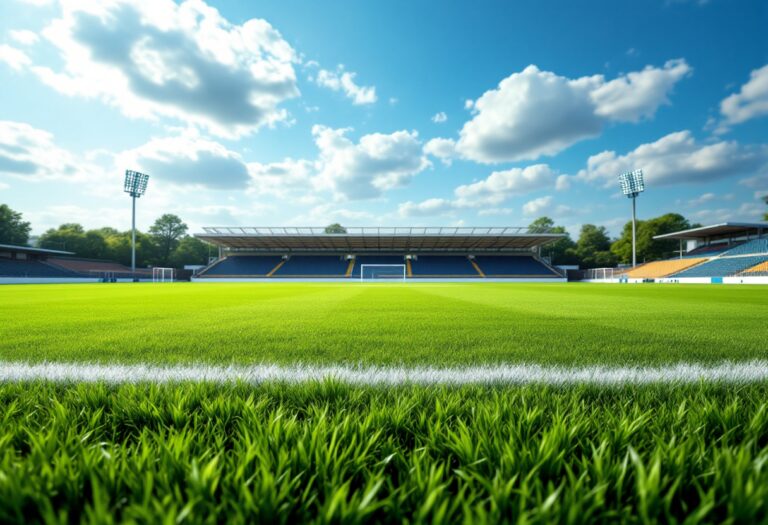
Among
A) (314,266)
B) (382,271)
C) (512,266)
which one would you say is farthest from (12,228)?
(512,266)

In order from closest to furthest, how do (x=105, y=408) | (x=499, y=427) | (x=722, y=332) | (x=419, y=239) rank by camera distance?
1. (x=499, y=427)
2. (x=105, y=408)
3. (x=722, y=332)
4. (x=419, y=239)

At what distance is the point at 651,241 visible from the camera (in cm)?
4912

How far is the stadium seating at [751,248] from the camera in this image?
92.0ft

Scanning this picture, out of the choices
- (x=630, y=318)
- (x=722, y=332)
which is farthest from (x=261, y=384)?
(x=630, y=318)

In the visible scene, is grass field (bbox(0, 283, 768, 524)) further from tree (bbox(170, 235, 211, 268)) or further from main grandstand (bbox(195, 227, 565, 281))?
tree (bbox(170, 235, 211, 268))

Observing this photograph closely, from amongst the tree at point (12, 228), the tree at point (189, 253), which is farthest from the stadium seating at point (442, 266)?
the tree at point (12, 228)

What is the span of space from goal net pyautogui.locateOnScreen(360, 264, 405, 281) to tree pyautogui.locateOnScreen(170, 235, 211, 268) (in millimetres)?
34663

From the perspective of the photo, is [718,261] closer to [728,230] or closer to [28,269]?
[728,230]

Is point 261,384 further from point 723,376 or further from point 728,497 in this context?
point 723,376

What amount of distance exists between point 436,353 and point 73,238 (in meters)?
68.2

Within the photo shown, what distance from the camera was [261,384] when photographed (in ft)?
5.56

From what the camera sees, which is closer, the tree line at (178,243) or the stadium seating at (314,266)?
the stadium seating at (314,266)

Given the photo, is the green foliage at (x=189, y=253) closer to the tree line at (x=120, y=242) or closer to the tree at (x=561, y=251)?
the tree line at (x=120, y=242)

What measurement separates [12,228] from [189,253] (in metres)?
21.6
